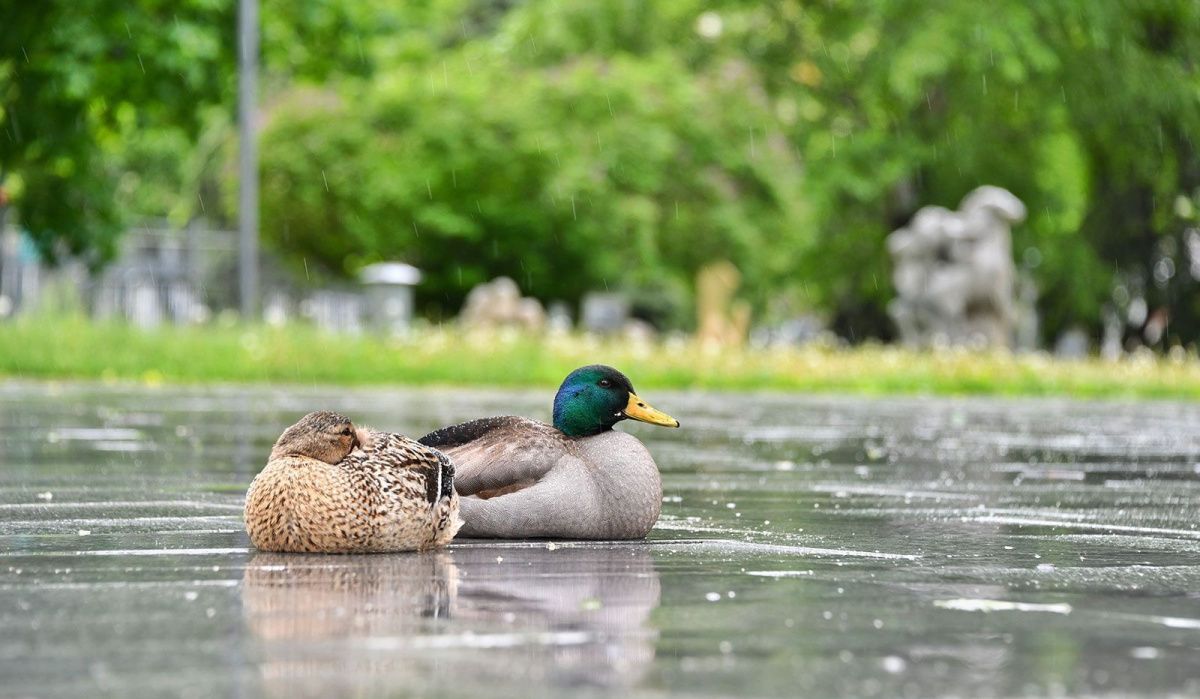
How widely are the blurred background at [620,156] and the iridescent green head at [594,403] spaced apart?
17.3m

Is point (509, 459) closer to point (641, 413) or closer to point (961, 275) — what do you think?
point (641, 413)

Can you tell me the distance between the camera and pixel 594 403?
25.2 ft

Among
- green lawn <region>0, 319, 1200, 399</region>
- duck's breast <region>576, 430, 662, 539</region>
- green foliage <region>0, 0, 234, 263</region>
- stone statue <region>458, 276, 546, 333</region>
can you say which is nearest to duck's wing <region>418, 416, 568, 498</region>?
duck's breast <region>576, 430, 662, 539</region>

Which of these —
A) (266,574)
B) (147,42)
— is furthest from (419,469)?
(147,42)

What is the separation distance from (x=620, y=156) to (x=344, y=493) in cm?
Result: 3695

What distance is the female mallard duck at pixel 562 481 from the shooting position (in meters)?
7.44

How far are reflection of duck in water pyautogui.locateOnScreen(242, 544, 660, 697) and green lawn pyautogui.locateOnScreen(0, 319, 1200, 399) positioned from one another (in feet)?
54.8

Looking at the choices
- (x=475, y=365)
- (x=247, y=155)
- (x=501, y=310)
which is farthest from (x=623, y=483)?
(x=501, y=310)

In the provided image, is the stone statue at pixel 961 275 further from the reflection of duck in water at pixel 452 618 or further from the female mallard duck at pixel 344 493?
the reflection of duck in water at pixel 452 618

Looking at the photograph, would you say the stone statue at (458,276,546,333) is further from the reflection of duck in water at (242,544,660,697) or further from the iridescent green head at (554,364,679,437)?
the reflection of duck in water at (242,544,660,697)

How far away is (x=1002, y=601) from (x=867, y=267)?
3466 centimetres

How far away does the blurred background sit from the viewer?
27562 mm

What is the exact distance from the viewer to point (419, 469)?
7059 millimetres

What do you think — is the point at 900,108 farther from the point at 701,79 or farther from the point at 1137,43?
the point at 701,79
